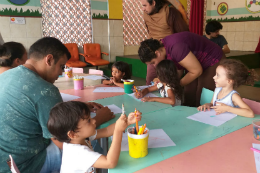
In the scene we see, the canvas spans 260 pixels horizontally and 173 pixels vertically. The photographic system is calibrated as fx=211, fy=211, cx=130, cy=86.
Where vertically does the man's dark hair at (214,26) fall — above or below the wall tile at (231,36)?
below

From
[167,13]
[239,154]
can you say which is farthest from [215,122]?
[167,13]

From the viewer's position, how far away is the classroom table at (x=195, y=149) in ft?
2.56

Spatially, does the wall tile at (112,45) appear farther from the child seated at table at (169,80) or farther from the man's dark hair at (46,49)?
the man's dark hair at (46,49)

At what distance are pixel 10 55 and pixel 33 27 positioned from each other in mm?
3189

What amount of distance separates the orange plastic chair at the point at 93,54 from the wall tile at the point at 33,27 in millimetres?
1048

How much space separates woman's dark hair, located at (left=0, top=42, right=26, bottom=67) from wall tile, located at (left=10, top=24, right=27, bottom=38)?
307 cm

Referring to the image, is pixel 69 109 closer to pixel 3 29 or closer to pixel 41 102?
pixel 41 102

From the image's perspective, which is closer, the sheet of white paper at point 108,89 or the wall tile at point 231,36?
the sheet of white paper at point 108,89

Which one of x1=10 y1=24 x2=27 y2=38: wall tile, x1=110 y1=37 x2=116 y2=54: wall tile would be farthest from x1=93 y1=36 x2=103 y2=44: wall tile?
x1=10 y1=24 x2=27 y2=38: wall tile

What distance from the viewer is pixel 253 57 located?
207 inches

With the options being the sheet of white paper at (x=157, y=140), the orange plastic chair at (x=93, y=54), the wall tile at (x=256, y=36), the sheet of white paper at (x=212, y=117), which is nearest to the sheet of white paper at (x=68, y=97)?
the sheet of white paper at (x=157, y=140)

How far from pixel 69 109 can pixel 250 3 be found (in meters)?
6.57

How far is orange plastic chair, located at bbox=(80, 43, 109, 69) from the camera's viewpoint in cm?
490

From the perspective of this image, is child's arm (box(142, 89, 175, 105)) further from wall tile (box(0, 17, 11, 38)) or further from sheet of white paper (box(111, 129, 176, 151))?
wall tile (box(0, 17, 11, 38))
